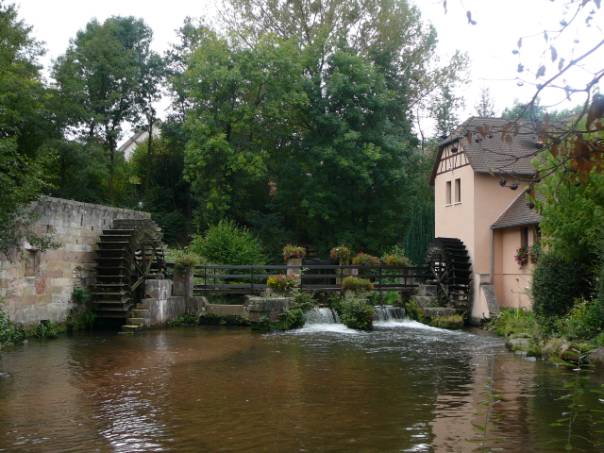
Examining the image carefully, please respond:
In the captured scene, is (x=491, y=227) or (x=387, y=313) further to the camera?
(x=491, y=227)

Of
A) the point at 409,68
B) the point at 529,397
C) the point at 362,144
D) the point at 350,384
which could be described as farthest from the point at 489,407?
the point at 409,68

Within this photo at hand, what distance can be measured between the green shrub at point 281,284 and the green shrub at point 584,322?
780 cm

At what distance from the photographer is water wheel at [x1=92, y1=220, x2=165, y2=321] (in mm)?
17188

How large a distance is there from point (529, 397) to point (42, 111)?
22.5m

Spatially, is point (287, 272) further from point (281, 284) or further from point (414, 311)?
point (414, 311)

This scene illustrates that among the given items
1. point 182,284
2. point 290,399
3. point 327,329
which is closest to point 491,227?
point 327,329

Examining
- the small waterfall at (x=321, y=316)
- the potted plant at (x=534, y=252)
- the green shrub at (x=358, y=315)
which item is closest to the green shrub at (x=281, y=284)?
the small waterfall at (x=321, y=316)

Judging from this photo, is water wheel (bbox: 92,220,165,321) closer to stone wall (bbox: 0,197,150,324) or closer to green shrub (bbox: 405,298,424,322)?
stone wall (bbox: 0,197,150,324)

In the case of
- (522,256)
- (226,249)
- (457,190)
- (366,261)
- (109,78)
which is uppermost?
(109,78)

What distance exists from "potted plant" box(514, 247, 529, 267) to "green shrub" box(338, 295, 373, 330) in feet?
15.3

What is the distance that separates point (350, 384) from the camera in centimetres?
963

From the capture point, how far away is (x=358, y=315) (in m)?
18.0

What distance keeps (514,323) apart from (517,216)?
4.45m

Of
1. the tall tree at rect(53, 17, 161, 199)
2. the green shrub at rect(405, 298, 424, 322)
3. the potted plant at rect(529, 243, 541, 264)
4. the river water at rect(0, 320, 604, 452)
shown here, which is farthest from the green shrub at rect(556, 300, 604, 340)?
the tall tree at rect(53, 17, 161, 199)
